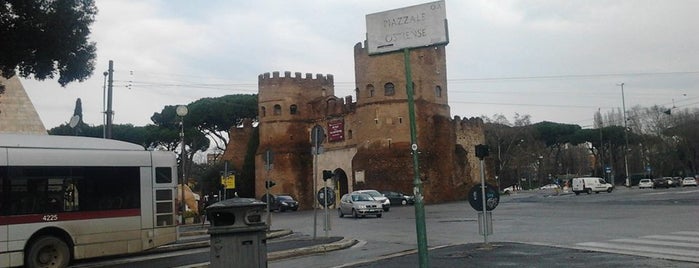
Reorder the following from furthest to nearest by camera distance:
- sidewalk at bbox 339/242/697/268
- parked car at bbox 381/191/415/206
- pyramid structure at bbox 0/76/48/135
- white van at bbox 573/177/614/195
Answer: white van at bbox 573/177/614/195 < parked car at bbox 381/191/415/206 < pyramid structure at bbox 0/76/48/135 < sidewalk at bbox 339/242/697/268

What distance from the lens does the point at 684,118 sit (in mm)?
79438

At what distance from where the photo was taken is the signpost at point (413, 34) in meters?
6.50

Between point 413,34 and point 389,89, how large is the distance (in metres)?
46.5

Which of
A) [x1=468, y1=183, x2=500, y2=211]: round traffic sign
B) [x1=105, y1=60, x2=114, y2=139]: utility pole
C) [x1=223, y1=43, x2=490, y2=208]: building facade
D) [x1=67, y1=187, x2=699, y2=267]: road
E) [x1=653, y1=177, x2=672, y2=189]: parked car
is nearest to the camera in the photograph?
[x1=67, y1=187, x2=699, y2=267]: road

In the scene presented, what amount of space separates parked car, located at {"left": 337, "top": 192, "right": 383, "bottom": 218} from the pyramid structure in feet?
50.1

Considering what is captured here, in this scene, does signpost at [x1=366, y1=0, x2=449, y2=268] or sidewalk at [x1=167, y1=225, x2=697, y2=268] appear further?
sidewalk at [x1=167, y1=225, x2=697, y2=268]

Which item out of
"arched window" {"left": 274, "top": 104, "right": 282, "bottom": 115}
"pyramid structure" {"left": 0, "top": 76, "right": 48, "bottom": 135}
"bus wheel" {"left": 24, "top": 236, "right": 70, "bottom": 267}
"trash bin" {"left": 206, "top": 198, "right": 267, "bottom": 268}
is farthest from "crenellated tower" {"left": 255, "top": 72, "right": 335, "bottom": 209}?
"trash bin" {"left": 206, "top": 198, "right": 267, "bottom": 268}

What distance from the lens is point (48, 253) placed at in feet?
39.5

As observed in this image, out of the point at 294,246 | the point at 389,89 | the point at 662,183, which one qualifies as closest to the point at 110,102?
the point at 294,246

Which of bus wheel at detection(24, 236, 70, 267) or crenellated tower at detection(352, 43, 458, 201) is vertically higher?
crenellated tower at detection(352, 43, 458, 201)

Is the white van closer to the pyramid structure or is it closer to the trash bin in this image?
the pyramid structure

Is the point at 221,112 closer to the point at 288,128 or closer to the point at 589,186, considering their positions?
the point at 288,128

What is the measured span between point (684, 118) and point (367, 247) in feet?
249

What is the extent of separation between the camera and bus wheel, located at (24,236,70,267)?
11664 mm
